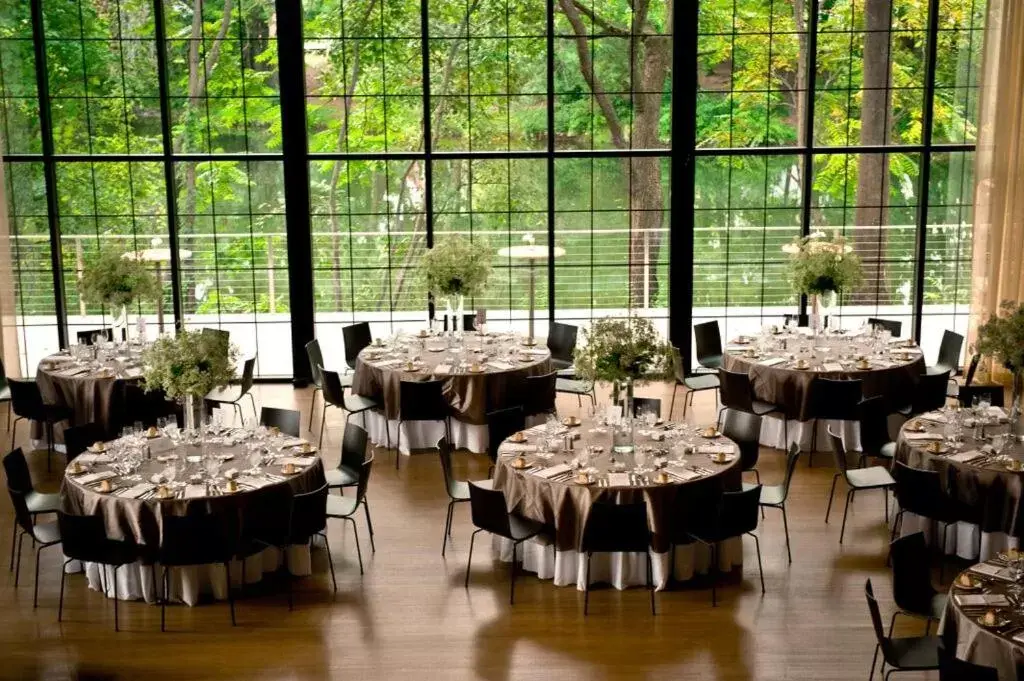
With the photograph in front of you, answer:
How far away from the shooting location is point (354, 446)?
9219 mm

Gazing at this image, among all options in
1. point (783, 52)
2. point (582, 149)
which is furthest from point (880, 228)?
point (582, 149)

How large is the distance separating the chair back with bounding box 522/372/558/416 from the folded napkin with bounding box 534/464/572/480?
112 inches

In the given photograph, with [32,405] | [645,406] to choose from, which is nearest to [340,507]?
[645,406]

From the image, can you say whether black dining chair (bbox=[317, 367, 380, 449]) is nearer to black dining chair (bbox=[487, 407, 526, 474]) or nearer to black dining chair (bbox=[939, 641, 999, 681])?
black dining chair (bbox=[487, 407, 526, 474])

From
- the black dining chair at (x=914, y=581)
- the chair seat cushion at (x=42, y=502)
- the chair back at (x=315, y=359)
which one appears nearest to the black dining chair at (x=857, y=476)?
the black dining chair at (x=914, y=581)

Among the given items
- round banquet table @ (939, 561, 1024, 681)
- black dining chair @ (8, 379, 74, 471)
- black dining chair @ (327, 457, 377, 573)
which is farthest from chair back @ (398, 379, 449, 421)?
round banquet table @ (939, 561, 1024, 681)

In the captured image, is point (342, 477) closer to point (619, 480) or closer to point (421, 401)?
point (421, 401)

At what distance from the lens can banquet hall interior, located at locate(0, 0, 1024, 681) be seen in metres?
7.73

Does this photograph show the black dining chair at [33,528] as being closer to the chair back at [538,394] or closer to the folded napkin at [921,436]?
the chair back at [538,394]

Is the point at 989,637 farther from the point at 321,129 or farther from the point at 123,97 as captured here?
the point at 321,129

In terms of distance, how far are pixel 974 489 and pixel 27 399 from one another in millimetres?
8261

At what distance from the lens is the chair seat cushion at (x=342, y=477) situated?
9070 millimetres

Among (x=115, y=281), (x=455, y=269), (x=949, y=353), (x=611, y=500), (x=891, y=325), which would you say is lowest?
(x=611, y=500)
